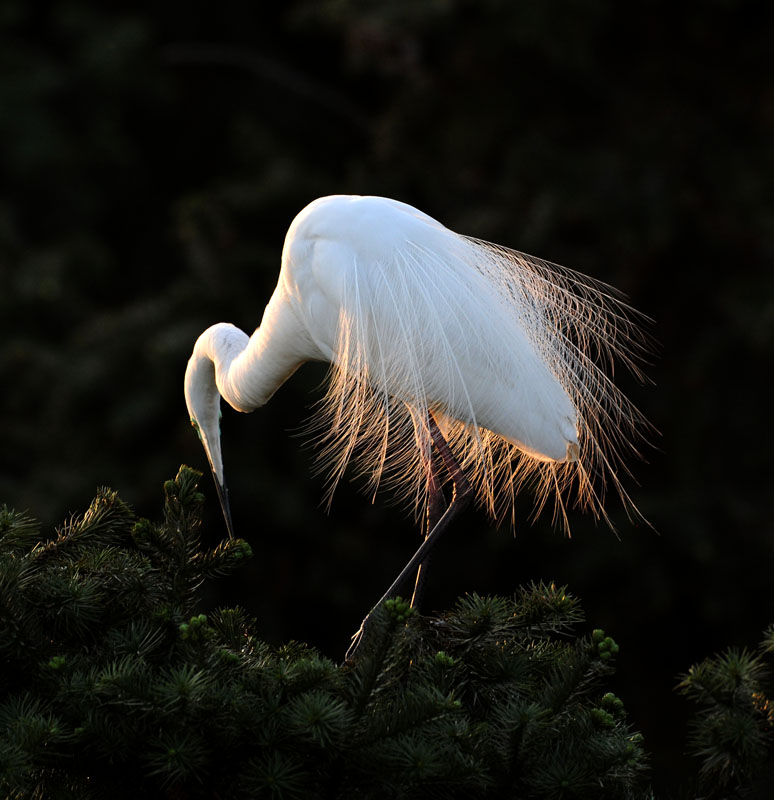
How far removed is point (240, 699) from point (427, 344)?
110 centimetres

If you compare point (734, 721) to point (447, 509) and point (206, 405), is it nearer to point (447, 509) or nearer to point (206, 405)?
point (447, 509)

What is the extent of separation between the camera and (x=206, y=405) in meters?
2.98

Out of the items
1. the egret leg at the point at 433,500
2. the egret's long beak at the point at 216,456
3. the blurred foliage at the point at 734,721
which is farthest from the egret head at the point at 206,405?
the blurred foliage at the point at 734,721

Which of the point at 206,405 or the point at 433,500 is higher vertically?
the point at 206,405

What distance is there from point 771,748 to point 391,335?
1.24 m

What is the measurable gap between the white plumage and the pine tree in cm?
71

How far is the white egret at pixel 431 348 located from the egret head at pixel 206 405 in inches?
5.7

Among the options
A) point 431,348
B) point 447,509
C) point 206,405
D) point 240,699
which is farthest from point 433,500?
point 240,699

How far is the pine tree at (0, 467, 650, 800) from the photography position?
150cm

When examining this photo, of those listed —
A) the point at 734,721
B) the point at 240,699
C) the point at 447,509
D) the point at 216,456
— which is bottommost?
the point at 734,721

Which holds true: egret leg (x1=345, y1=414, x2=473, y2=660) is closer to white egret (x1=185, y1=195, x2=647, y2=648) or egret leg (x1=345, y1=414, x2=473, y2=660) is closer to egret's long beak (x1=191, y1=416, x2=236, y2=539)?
white egret (x1=185, y1=195, x2=647, y2=648)

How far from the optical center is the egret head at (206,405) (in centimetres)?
291

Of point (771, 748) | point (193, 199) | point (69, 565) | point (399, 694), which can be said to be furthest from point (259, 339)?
point (193, 199)

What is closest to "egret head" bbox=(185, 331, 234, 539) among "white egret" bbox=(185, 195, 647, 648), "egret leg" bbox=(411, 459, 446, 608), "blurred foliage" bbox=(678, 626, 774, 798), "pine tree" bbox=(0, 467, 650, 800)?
"white egret" bbox=(185, 195, 647, 648)
